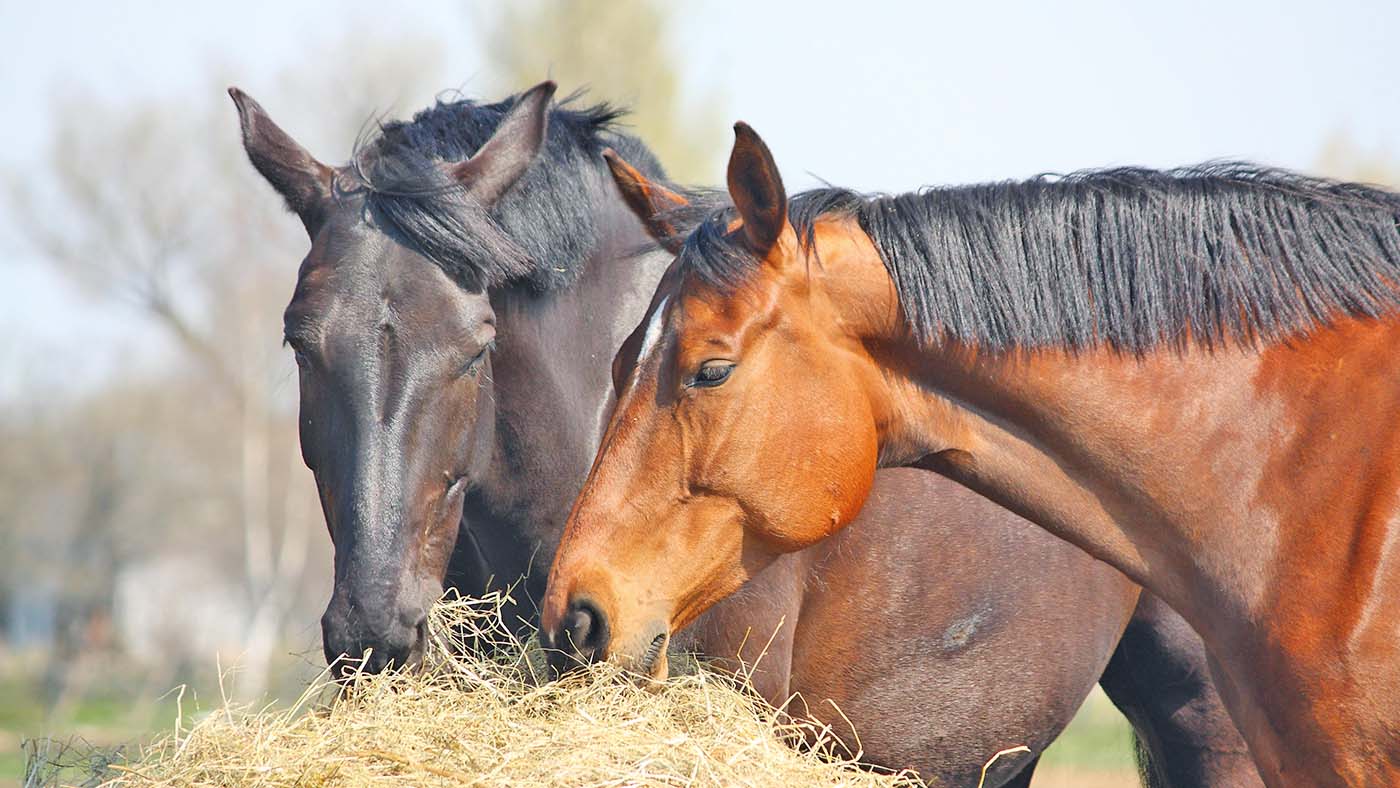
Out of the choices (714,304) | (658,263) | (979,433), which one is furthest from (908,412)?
(658,263)

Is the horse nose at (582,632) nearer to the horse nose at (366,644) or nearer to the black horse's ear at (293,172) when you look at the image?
the horse nose at (366,644)

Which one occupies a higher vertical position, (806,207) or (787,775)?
(806,207)

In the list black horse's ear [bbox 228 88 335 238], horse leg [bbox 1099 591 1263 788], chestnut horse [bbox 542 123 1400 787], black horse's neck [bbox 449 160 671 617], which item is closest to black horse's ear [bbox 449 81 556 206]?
black horse's neck [bbox 449 160 671 617]

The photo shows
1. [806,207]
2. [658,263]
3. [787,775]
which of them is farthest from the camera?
[658,263]

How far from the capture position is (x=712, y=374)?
10.0 ft

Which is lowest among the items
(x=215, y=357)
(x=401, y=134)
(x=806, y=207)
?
(x=215, y=357)

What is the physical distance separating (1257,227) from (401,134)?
2467 millimetres

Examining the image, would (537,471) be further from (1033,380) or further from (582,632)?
(1033,380)

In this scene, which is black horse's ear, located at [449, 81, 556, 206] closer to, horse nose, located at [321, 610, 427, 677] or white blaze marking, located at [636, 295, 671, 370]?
white blaze marking, located at [636, 295, 671, 370]

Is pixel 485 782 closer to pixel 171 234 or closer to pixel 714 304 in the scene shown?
pixel 714 304

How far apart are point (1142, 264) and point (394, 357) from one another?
1918mm

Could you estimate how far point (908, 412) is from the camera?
10.5 ft

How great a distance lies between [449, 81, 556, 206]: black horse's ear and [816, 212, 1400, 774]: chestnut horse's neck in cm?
110

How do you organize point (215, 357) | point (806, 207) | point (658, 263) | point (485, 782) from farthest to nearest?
point (215, 357)
point (658, 263)
point (806, 207)
point (485, 782)
